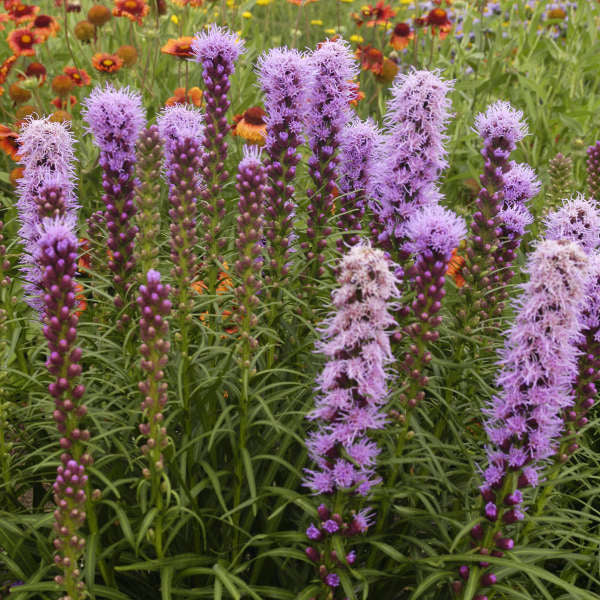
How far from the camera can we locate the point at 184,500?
2.96 meters

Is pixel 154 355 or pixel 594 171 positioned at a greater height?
pixel 594 171

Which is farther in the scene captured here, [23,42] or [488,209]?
[23,42]

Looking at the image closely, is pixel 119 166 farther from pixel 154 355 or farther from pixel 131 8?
pixel 131 8

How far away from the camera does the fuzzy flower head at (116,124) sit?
323 cm

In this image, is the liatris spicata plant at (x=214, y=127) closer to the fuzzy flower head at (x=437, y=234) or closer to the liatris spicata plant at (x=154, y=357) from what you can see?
the liatris spicata plant at (x=154, y=357)

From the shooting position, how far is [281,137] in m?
3.45

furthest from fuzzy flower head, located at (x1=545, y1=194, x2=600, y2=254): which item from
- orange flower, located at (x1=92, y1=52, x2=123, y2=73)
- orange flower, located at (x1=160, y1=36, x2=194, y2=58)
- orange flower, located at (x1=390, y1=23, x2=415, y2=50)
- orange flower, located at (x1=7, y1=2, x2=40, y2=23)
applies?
orange flower, located at (x1=7, y1=2, x2=40, y2=23)

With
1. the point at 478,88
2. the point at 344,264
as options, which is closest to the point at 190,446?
the point at 344,264

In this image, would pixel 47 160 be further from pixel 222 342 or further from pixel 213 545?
pixel 213 545

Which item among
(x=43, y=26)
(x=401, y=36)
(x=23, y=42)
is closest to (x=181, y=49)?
(x=23, y=42)

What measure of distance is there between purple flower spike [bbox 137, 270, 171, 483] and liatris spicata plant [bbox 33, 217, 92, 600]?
216 mm

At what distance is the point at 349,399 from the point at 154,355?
682 mm

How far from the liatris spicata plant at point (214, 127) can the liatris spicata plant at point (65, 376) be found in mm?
1029

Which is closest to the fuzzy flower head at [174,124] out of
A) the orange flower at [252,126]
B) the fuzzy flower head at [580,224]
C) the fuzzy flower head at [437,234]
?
the fuzzy flower head at [437,234]
